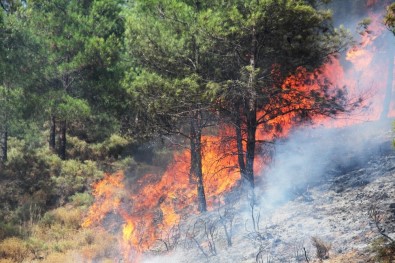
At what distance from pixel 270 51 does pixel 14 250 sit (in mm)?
10793

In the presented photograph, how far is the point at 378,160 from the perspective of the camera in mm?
12984

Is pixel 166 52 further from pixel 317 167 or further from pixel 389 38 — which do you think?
pixel 389 38

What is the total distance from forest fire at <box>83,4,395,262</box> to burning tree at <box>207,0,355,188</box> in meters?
0.54

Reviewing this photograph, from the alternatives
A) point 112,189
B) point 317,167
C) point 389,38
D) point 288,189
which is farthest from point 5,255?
point 389,38

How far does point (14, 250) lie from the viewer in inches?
514

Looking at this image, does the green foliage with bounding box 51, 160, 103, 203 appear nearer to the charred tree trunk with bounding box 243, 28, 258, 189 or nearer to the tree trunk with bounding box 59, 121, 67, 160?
the tree trunk with bounding box 59, 121, 67, 160

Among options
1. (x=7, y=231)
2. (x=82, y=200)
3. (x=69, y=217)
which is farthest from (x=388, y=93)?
(x=7, y=231)

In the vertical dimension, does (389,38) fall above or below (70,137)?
above

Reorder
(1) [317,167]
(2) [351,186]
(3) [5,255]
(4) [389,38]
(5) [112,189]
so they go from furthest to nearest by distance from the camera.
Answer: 1. (4) [389,38]
2. (5) [112,189]
3. (1) [317,167]
4. (3) [5,255]
5. (2) [351,186]

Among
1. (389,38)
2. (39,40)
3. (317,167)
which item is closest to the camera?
(317,167)

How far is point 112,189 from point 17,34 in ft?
25.7

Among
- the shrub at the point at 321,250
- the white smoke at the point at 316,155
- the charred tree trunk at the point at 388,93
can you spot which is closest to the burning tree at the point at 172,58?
the white smoke at the point at 316,155

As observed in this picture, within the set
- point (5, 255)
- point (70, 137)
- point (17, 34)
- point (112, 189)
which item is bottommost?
point (5, 255)

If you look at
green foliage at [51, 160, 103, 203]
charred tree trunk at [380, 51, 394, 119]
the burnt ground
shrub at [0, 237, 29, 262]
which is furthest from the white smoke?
green foliage at [51, 160, 103, 203]
